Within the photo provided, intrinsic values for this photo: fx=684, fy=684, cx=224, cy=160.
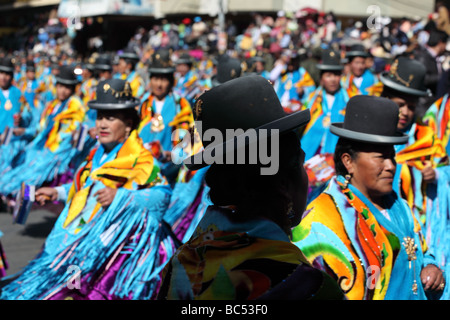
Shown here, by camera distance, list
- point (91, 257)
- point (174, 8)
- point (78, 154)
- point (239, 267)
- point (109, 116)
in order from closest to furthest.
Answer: point (239, 267) < point (91, 257) < point (109, 116) < point (78, 154) < point (174, 8)

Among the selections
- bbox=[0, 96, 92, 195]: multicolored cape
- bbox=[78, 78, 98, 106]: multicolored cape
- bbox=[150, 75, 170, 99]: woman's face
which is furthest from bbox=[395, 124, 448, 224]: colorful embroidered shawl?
bbox=[78, 78, 98, 106]: multicolored cape

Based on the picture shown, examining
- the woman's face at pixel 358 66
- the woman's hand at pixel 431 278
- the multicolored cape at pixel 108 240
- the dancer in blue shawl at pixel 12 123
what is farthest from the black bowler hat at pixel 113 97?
the woman's face at pixel 358 66

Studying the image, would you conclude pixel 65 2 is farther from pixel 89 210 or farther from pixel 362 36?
pixel 89 210

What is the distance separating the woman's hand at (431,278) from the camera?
11.8 ft

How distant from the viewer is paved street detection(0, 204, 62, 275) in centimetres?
699

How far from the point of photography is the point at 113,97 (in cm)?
548

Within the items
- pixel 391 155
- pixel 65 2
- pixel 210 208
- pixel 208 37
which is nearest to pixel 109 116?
pixel 391 155

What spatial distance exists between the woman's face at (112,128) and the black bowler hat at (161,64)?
157 inches

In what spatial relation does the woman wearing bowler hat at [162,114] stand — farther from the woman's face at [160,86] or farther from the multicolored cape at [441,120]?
the multicolored cape at [441,120]

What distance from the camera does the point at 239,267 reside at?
2.04m

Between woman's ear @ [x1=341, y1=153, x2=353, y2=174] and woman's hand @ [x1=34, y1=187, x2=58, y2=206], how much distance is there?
232 cm

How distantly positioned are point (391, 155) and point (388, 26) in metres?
18.9

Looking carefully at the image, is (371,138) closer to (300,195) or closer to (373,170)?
(373,170)

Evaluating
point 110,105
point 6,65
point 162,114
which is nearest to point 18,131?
point 6,65
